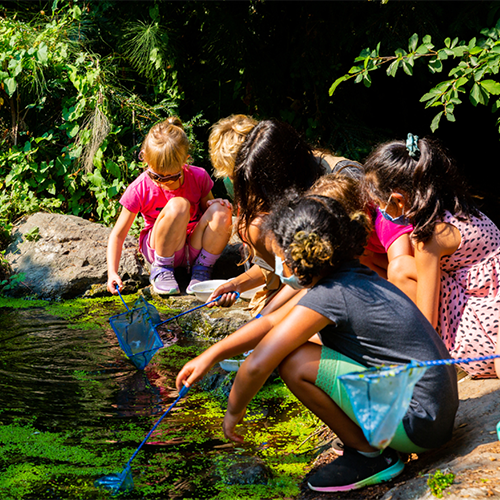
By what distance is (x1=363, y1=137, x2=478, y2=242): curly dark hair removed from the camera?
7.11 ft

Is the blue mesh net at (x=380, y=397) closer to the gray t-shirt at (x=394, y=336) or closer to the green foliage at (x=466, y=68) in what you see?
the gray t-shirt at (x=394, y=336)

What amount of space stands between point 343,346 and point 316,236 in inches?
13.3

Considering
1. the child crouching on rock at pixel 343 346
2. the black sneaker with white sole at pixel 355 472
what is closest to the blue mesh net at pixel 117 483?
the child crouching on rock at pixel 343 346

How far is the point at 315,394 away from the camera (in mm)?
1619

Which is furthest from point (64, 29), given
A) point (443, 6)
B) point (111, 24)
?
point (443, 6)

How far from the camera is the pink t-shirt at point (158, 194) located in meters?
3.67

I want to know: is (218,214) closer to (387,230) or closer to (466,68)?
(387,230)

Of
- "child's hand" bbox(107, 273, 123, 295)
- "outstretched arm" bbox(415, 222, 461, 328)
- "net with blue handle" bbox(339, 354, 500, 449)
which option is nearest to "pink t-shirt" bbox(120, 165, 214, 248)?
"child's hand" bbox(107, 273, 123, 295)

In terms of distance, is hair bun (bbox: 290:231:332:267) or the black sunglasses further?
the black sunglasses

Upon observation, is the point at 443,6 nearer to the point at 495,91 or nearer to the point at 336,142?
the point at 336,142

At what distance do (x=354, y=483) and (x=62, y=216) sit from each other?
362 cm

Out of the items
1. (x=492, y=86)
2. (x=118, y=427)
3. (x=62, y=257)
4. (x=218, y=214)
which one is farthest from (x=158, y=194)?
(x=492, y=86)

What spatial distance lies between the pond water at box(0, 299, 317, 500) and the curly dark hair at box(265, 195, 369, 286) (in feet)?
2.32

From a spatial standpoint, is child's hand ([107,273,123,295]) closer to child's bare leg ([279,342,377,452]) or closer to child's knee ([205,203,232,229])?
child's knee ([205,203,232,229])
